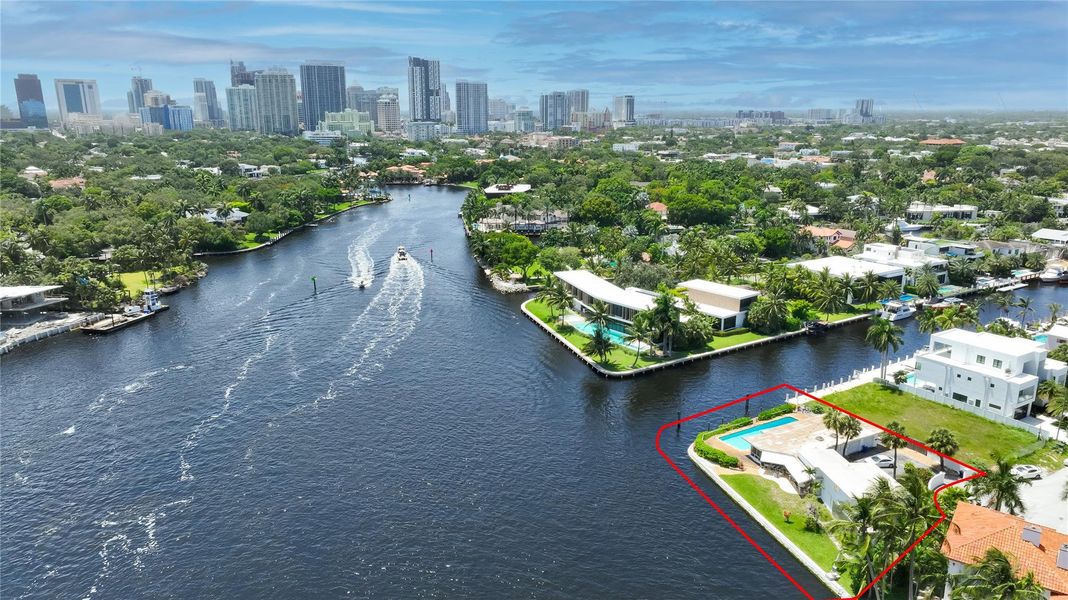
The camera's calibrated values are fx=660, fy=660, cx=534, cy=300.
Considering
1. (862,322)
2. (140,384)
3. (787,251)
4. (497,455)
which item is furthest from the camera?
(787,251)

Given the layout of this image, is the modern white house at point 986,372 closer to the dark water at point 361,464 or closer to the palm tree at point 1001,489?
the dark water at point 361,464

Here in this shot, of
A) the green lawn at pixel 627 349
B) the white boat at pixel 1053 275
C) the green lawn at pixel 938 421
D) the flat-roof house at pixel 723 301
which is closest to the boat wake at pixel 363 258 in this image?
the green lawn at pixel 627 349

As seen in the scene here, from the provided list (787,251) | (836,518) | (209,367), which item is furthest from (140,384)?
(787,251)

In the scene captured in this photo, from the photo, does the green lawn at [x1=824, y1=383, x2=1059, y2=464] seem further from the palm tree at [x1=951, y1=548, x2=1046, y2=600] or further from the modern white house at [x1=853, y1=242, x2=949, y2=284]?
the modern white house at [x1=853, y1=242, x2=949, y2=284]

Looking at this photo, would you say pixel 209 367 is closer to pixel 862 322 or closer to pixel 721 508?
pixel 721 508

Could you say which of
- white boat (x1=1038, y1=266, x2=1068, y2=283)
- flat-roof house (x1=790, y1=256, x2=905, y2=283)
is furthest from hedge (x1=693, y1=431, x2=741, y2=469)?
white boat (x1=1038, y1=266, x2=1068, y2=283)

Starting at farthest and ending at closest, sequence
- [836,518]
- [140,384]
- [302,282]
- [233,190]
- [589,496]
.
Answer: [233,190]
[302,282]
[140,384]
[589,496]
[836,518]
